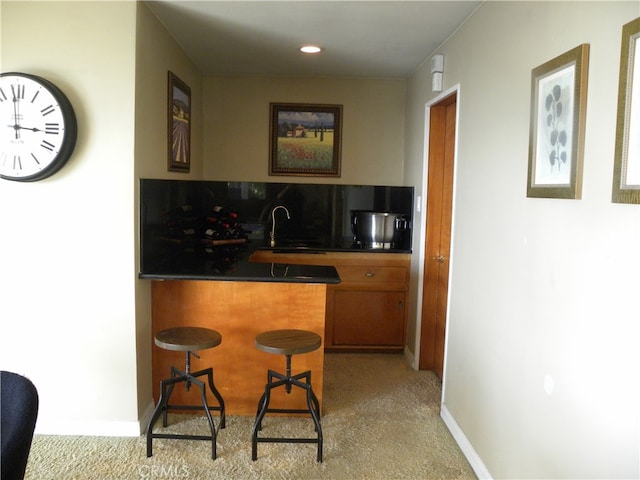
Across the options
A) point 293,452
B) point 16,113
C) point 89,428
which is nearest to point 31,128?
point 16,113

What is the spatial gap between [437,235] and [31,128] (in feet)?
8.75

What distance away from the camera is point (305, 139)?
4.49 m

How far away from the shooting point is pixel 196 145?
425cm

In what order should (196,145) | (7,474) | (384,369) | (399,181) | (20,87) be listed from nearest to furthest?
1. (7,474)
2. (20,87)
3. (384,369)
4. (196,145)
5. (399,181)

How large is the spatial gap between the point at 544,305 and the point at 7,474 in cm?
170

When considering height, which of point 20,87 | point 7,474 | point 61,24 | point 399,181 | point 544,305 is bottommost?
point 7,474

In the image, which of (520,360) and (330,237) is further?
(330,237)

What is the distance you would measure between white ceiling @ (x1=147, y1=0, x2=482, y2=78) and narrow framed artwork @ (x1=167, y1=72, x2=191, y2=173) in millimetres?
298

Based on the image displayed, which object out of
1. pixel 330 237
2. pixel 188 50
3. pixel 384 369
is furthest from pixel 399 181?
pixel 188 50

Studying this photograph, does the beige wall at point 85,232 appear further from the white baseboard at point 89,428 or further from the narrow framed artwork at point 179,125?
the narrow framed artwork at point 179,125

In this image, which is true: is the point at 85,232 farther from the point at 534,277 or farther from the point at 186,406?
the point at 534,277

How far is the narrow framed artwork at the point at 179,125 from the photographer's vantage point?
3.29 meters

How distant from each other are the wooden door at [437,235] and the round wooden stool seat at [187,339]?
67.1 inches

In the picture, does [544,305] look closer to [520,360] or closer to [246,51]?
[520,360]
